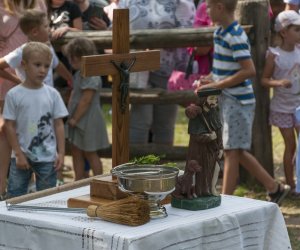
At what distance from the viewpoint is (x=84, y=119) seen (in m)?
7.45

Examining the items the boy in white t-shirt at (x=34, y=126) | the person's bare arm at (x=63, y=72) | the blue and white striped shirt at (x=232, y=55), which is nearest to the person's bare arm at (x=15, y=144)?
the boy in white t-shirt at (x=34, y=126)

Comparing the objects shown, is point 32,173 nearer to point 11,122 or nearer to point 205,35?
point 11,122

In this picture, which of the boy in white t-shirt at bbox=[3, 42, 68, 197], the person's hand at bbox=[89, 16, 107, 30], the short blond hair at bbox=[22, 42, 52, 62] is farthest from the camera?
the person's hand at bbox=[89, 16, 107, 30]

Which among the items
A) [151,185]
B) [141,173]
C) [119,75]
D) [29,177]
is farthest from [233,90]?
[151,185]

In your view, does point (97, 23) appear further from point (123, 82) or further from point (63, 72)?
point (123, 82)

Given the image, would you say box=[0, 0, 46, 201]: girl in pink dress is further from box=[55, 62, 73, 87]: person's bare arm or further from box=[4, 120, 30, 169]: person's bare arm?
box=[4, 120, 30, 169]: person's bare arm

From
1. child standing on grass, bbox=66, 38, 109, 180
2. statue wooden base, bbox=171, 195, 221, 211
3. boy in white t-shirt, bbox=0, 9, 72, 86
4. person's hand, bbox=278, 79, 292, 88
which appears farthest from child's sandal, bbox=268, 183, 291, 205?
statue wooden base, bbox=171, 195, 221, 211

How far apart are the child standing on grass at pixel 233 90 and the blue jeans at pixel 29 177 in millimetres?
1232

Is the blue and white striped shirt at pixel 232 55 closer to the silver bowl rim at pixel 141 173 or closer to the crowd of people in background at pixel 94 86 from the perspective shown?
the crowd of people in background at pixel 94 86

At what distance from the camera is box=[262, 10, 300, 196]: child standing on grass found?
294 inches

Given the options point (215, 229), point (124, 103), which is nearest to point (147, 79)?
point (124, 103)

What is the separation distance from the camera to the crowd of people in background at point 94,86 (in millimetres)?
6297

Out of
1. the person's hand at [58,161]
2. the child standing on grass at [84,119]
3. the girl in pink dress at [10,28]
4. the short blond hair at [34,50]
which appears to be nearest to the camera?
the short blond hair at [34,50]

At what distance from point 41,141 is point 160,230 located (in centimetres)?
275
